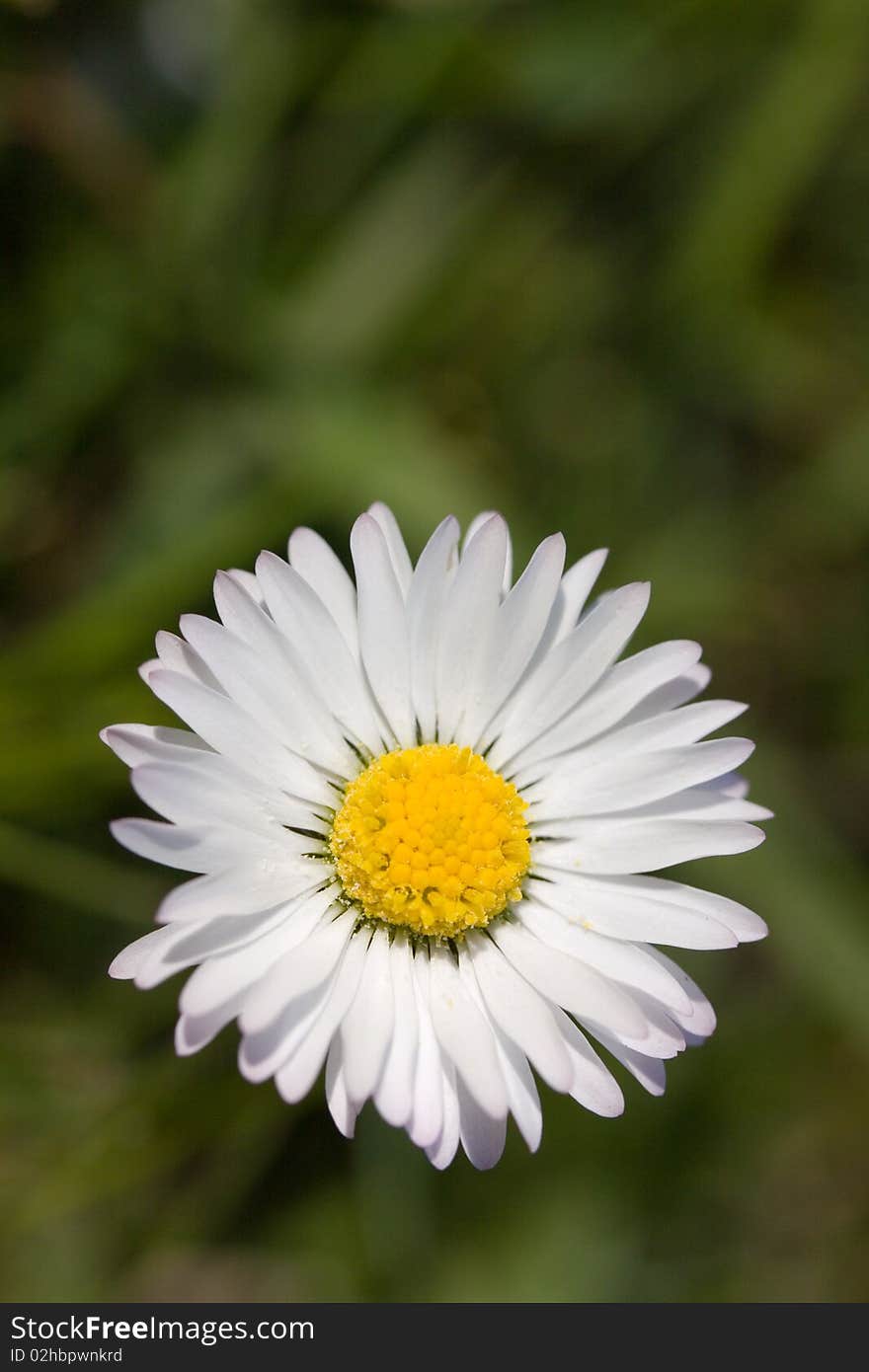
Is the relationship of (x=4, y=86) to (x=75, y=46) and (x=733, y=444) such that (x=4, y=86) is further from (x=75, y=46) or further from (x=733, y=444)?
(x=733, y=444)

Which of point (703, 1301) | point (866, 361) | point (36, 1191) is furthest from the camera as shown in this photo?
point (866, 361)

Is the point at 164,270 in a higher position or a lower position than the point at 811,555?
higher

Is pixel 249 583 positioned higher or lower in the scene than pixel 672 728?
higher

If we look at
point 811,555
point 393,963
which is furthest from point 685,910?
point 811,555

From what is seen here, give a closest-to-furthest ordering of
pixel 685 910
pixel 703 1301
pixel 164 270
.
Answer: pixel 685 910
pixel 164 270
pixel 703 1301

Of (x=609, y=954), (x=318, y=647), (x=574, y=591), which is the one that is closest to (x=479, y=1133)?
(x=609, y=954)

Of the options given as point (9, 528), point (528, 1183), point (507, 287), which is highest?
point (507, 287)

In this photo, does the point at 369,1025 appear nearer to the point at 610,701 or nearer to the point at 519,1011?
the point at 519,1011
